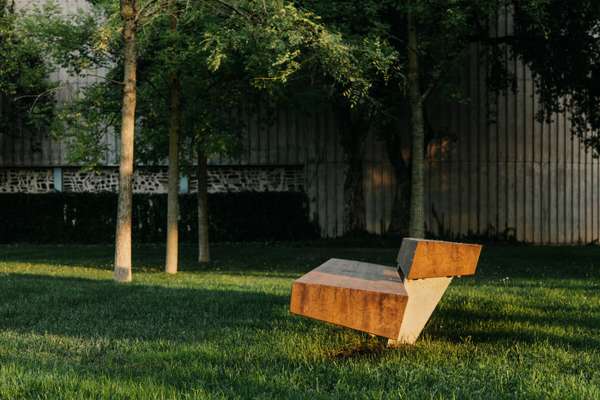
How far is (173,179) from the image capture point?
12766 mm

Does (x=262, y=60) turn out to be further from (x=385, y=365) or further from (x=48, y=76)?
(x=48, y=76)

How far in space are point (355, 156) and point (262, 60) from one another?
9.65 metres

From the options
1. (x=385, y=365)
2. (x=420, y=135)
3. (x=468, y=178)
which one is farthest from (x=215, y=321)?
(x=468, y=178)

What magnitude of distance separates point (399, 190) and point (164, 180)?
7.19m

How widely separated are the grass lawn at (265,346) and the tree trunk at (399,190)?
1032 centimetres

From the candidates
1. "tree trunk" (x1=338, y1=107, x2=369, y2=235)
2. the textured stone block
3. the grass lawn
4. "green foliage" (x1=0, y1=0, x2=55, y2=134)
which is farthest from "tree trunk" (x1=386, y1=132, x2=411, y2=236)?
the textured stone block

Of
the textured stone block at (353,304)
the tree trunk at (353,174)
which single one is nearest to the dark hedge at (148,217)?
the tree trunk at (353,174)

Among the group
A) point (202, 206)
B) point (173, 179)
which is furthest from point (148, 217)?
point (173, 179)

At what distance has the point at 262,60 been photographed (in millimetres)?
11242

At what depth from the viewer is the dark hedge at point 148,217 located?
20969mm

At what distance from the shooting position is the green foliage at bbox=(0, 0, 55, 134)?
17.6 meters

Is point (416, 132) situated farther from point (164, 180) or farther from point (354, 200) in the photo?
point (164, 180)

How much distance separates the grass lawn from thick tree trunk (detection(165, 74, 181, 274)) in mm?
2943

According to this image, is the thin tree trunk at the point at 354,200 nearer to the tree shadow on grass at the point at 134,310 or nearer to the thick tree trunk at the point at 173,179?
the thick tree trunk at the point at 173,179
